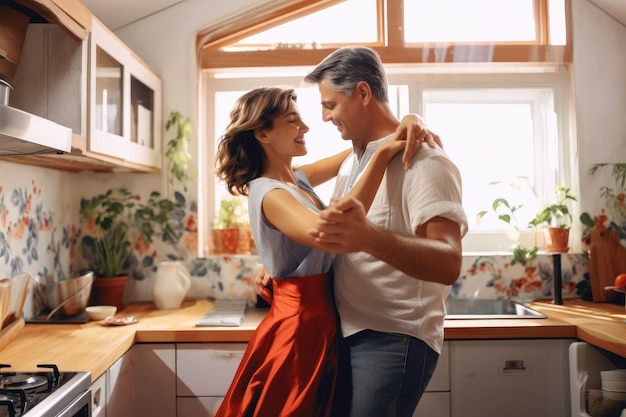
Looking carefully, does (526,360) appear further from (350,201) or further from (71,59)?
(71,59)

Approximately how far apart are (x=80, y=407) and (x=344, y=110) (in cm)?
103

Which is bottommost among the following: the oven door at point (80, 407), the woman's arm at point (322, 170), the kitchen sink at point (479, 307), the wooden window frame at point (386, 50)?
the oven door at point (80, 407)

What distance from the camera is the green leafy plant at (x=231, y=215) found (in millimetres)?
2871

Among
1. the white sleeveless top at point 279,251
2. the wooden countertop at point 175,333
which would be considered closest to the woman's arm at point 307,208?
the white sleeveless top at point 279,251

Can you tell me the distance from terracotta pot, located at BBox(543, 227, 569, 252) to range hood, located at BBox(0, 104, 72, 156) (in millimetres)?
2103

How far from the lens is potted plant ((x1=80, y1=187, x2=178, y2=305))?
8.86ft

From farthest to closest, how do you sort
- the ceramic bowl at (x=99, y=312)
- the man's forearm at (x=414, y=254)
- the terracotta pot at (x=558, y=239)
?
the terracotta pot at (x=558, y=239), the ceramic bowl at (x=99, y=312), the man's forearm at (x=414, y=254)

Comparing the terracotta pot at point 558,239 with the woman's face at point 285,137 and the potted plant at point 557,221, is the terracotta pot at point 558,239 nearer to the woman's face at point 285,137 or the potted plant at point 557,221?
the potted plant at point 557,221

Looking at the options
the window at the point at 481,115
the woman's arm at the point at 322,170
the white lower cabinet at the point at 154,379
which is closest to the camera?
the woman's arm at the point at 322,170

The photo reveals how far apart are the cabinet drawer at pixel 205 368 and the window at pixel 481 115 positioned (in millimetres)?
937

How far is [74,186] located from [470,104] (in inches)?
79.7

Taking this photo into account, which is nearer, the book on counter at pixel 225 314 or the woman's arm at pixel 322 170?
the woman's arm at pixel 322 170

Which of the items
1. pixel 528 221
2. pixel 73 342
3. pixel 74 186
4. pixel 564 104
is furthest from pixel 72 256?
pixel 564 104

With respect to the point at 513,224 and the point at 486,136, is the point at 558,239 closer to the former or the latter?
the point at 513,224
